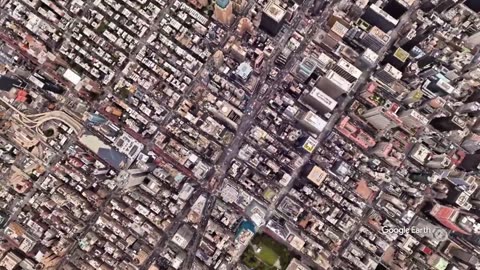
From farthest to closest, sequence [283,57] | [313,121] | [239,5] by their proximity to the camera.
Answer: [283,57], [239,5], [313,121]

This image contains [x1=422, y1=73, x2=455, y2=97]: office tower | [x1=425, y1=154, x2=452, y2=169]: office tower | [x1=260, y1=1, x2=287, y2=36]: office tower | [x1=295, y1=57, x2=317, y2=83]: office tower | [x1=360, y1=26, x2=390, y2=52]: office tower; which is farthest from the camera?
[x1=422, y1=73, x2=455, y2=97]: office tower

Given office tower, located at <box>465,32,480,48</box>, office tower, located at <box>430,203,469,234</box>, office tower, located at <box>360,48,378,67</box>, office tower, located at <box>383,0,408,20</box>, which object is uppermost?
office tower, located at <box>465,32,480,48</box>

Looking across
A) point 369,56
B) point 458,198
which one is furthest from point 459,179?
point 369,56

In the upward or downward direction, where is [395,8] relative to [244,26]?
upward

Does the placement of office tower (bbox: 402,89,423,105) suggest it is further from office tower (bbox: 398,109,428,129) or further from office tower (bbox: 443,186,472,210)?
office tower (bbox: 443,186,472,210)

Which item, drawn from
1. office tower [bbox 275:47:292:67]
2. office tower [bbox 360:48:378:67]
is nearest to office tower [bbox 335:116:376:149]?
office tower [bbox 360:48:378:67]

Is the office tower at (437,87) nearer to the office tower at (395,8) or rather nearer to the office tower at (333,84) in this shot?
the office tower at (395,8)

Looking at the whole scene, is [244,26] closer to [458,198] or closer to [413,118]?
[413,118]
